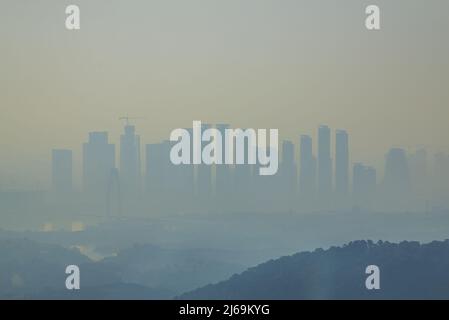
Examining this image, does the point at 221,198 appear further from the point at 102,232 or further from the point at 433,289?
the point at 433,289

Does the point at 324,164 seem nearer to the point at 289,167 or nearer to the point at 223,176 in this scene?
the point at 289,167

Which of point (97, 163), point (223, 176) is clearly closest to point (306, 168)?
point (223, 176)

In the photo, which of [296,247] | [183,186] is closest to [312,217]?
[296,247]

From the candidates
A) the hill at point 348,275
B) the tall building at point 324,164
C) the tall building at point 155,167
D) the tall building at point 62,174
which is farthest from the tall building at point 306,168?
the tall building at point 62,174

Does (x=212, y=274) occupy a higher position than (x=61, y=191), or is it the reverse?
(x=61, y=191)

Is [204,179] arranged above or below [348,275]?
above

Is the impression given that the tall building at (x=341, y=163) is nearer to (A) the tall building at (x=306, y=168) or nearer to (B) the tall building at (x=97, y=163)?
(A) the tall building at (x=306, y=168)
